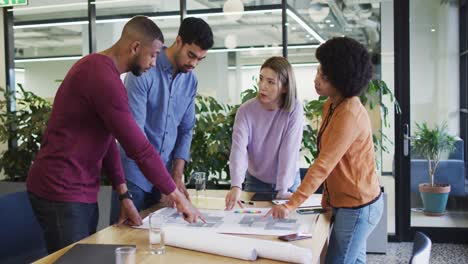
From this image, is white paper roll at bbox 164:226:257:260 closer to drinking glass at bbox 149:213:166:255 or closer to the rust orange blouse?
drinking glass at bbox 149:213:166:255

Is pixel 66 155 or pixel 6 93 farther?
pixel 6 93

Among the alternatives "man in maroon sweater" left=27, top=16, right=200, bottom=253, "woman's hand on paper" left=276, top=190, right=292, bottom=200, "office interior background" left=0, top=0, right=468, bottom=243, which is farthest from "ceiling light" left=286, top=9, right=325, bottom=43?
"man in maroon sweater" left=27, top=16, right=200, bottom=253

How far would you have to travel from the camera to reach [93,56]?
1.86 metres

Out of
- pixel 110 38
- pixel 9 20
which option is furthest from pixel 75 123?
pixel 9 20

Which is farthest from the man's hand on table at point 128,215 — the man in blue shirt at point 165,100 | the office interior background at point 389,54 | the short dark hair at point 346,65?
the office interior background at point 389,54

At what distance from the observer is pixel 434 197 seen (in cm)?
477

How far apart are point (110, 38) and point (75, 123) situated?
3.73m

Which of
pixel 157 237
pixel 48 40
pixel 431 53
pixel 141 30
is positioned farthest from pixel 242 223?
pixel 48 40

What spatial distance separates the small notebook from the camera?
1505 mm

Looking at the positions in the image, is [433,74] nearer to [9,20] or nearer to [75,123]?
[75,123]

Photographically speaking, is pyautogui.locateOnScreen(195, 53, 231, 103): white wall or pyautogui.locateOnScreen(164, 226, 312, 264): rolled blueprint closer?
pyautogui.locateOnScreen(164, 226, 312, 264): rolled blueprint

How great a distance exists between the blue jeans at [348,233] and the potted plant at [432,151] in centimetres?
299

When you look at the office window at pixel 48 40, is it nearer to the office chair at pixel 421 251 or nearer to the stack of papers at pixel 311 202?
the stack of papers at pixel 311 202

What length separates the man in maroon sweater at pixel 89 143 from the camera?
1.79m
